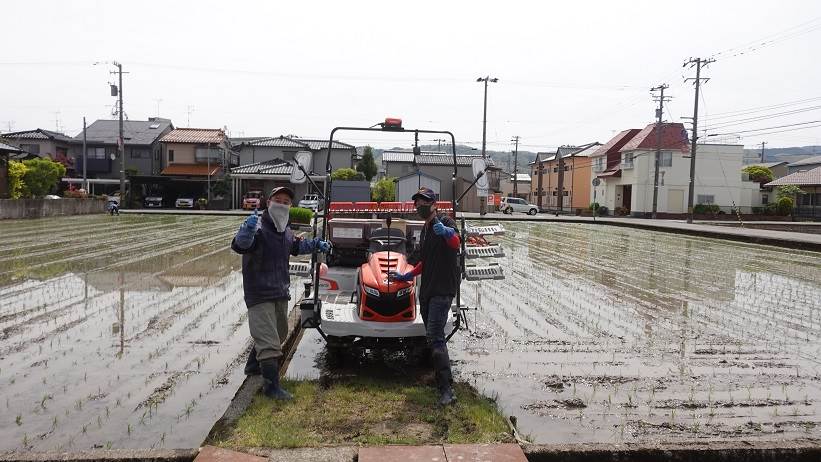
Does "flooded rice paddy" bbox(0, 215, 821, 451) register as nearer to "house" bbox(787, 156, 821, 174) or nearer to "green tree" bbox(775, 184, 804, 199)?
"green tree" bbox(775, 184, 804, 199)

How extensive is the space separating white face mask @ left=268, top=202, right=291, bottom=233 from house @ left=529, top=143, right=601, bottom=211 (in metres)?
51.7

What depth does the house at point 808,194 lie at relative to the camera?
1639 inches

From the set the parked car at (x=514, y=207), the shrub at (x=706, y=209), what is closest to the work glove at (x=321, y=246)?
the parked car at (x=514, y=207)

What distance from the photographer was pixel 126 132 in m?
49.4

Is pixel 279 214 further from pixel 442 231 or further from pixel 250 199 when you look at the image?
pixel 250 199

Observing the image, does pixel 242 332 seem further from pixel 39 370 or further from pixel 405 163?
pixel 405 163

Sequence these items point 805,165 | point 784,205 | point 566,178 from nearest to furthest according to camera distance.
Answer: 1. point 784,205
2. point 566,178
3. point 805,165

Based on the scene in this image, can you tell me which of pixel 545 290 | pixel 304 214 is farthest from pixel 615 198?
pixel 545 290

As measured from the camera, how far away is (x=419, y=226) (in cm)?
657

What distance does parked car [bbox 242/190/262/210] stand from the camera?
136 ft

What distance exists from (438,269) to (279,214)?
4.19ft

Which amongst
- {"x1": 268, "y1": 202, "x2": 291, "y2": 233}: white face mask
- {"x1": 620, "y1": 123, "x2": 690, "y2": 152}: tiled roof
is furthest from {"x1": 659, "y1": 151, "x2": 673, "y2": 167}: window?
{"x1": 268, "y1": 202, "x2": 291, "y2": 233}: white face mask

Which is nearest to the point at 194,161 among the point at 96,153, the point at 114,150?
the point at 114,150

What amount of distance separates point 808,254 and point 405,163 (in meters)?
41.9
